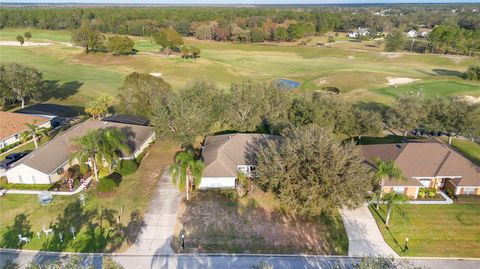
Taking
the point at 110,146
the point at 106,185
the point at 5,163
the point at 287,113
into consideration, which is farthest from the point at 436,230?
the point at 5,163

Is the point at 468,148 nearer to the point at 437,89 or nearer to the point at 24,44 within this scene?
the point at 437,89

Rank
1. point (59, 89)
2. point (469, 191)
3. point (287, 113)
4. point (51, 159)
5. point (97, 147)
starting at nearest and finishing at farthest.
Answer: point (97, 147), point (469, 191), point (51, 159), point (287, 113), point (59, 89)

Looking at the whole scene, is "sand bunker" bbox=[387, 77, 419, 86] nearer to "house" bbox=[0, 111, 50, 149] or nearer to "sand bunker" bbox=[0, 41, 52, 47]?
"house" bbox=[0, 111, 50, 149]

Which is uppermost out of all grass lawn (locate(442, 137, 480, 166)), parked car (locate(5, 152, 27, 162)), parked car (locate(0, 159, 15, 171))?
grass lawn (locate(442, 137, 480, 166))

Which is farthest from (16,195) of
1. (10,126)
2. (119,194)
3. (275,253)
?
(275,253)

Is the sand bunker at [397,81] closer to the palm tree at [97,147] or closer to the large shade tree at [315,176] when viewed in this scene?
the large shade tree at [315,176]

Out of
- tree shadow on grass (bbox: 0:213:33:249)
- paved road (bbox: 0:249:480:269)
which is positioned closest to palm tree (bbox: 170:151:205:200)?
paved road (bbox: 0:249:480:269)

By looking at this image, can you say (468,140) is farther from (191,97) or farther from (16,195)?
(16,195)
